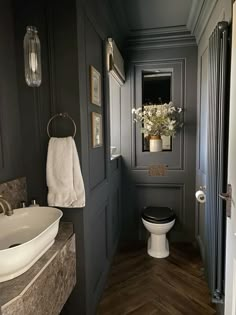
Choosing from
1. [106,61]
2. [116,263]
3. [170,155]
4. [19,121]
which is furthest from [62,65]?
[116,263]

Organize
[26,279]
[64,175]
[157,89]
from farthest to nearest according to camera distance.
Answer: [157,89], [64,175], [26,279]

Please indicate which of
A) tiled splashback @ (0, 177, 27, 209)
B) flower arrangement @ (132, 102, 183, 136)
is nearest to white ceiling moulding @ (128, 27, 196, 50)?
flower arrangement @ (132, 102, 183, 136)

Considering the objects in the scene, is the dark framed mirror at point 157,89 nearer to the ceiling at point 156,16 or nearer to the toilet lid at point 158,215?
the ceiling at point 156,16

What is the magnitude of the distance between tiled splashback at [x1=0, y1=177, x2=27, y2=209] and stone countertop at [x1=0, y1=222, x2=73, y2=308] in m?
0.38

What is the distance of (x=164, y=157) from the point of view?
9.61 feet

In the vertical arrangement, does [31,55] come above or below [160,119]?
above

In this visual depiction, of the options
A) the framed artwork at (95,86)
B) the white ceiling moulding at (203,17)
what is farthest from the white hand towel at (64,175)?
the white ceiling moulding at (203,17)

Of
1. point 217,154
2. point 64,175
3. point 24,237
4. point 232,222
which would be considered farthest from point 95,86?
point 232,222

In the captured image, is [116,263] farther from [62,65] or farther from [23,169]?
[62,65]

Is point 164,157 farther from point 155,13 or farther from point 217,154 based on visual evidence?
point 155,13

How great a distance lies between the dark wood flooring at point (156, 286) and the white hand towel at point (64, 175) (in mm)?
1058

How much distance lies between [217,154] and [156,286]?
53.3 inches

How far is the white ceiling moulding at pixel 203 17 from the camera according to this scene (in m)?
2.00

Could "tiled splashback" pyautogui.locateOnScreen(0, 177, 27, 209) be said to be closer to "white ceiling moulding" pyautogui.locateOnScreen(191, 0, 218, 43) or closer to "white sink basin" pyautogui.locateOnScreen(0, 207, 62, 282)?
"white sink basin" pyautogui.locateOnScreen(0, 207, 62, 282)
